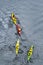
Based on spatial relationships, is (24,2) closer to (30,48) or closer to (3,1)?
(3,1)

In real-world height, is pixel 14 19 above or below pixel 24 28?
above

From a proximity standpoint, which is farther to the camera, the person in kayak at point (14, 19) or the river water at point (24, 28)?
the person in kayak at point (14, 19)

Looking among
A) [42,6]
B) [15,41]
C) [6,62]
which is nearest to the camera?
[6,62]

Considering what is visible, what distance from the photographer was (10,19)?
1644 cm

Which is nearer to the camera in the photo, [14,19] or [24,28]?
[24,28]

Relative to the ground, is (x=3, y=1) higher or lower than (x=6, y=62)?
higher

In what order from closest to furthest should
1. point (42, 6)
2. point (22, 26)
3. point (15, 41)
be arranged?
1. point (15, 41)
2. point (22, 26)
3. point (42, 6)

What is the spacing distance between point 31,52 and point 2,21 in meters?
3.61

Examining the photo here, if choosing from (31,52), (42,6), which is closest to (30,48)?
(31,52)

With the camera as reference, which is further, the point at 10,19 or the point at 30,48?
the point at 10,19

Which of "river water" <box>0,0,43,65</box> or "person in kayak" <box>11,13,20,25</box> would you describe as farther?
"person in kayak" <box>11,13,20,25</box>

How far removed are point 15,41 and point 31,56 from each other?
1417 mm

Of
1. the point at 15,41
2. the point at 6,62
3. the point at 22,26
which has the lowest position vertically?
the point at 6,62

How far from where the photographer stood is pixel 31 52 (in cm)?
1345
